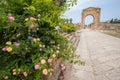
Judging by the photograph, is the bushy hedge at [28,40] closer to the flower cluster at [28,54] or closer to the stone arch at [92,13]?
the flower cluster at [28,54]

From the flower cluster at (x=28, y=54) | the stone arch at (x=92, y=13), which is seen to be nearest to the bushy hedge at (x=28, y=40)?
the flower cluster at (x=28, y=54)

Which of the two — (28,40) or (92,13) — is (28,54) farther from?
(92,13)

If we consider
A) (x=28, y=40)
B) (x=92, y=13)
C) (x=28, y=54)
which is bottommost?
(x=28, y=54)

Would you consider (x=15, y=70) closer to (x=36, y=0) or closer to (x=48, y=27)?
(x=48, y=27)

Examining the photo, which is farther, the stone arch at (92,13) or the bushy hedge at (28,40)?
the stone arch at (92,13)

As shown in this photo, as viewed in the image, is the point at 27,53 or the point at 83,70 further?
the point at 83,70

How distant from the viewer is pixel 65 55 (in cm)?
216

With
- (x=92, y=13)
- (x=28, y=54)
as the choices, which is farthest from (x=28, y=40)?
(x=92, y=13)

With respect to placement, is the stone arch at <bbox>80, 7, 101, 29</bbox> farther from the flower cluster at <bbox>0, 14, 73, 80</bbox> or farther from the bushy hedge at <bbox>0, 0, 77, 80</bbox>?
the flower cluster at <bbox>0, 14, 73, 80</bbox>

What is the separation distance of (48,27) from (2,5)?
636 millimetres

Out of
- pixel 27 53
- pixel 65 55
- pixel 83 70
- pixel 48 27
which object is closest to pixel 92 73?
pixel 83 70

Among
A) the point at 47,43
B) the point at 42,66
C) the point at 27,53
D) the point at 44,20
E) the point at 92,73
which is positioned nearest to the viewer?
the point at 42,66

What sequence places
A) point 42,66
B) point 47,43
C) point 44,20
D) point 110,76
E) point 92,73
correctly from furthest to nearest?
point 92,73 < point 110,76 < point 47,43 < point 44,20 < point 42,66

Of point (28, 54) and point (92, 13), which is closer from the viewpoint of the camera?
point (28, 54)
